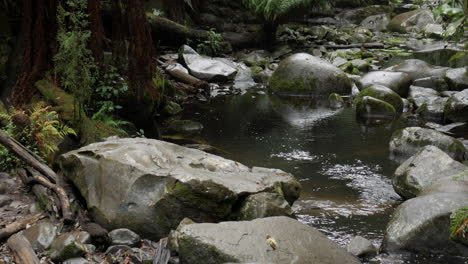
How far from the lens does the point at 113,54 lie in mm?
6539

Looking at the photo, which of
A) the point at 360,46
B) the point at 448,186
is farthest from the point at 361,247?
the point at 360,46

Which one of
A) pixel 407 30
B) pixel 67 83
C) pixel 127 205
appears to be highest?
pixel 67 83

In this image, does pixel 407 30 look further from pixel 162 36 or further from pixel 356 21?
pixel 162 36

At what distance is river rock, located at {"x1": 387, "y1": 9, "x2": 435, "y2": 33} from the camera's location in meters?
20.3

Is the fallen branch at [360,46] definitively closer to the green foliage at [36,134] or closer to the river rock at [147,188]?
the green foliage at [36,134]

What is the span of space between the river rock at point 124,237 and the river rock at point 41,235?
419 mm

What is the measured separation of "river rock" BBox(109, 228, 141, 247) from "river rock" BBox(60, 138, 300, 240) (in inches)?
3.9

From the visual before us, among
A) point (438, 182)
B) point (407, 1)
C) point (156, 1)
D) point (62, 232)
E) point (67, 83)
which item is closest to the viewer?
point (62, 232)

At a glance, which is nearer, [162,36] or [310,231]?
[310,231]

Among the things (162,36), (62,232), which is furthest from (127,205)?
(162,36)

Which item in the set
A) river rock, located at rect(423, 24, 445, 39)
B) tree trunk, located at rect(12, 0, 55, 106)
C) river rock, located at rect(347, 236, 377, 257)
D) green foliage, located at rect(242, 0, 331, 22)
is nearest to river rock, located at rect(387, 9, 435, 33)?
river rock, located at rect(423, 24, 445, 39)

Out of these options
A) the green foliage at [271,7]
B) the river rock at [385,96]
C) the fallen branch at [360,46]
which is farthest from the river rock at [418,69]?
the green foliage at [271,7]

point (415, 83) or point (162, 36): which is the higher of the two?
point (162, 36)

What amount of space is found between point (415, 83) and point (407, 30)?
1002 cm
